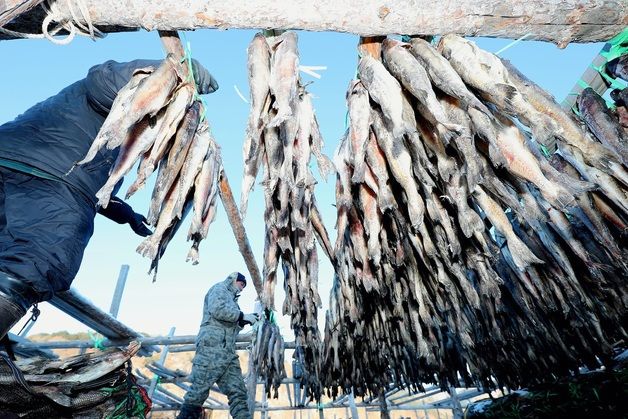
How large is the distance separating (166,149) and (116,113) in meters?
0.40

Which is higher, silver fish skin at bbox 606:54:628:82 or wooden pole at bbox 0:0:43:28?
silver fish skin at bbox 606:54:628:82

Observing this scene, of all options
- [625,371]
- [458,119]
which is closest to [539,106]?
[458,119]

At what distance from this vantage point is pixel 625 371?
184 inches

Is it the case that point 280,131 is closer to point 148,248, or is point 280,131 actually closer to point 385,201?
point 385,201

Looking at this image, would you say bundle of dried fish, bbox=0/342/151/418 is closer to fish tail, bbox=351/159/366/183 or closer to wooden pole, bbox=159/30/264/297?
wooden pole, bbox=159/30/264/297

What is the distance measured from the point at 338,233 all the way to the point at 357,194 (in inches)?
11.4

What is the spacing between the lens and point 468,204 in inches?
93.2

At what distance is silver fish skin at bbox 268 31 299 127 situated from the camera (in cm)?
163

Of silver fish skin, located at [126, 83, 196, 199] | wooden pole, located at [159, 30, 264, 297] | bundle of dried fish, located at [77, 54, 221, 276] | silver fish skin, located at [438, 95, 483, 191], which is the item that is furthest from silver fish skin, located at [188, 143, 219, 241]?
silver fish skin, located at [438, 95, 483, 191]

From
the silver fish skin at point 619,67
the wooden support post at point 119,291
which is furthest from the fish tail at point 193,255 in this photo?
the wooden support post at point 119,291

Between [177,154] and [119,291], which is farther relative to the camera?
[119,291]

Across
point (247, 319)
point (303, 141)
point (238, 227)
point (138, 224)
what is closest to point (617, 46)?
point (303, 141)

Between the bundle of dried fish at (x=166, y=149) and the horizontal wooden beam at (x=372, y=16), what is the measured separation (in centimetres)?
30

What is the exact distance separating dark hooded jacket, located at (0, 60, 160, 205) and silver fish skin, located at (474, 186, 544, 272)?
206 centimetres
